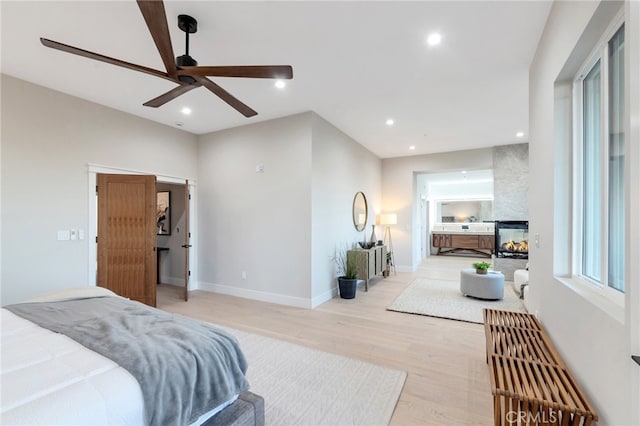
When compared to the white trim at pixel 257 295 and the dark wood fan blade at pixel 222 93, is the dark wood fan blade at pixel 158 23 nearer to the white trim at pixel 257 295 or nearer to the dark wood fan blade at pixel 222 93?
the dark wood fan blade at pixel 222 93

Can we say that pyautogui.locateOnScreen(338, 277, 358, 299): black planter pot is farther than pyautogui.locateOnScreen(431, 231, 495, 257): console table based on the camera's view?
No

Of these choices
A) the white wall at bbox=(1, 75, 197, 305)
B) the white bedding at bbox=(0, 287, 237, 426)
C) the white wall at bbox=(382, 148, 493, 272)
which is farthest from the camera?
the white wall at bbox=(382, 148, 493, 272)

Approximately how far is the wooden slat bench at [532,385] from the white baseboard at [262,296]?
106 inches

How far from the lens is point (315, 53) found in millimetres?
2812

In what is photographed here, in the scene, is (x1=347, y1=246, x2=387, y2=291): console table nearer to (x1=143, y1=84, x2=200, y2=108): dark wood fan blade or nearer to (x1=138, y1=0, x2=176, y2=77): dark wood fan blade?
(x1=143, y1=84, x2=200, y2=108): dark wood fan blade

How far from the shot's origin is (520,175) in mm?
6309

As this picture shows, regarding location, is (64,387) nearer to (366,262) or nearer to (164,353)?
(164,353)

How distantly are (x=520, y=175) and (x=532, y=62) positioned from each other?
4.16m

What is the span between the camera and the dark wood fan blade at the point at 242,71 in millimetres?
2098

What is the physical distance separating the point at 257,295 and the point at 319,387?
2.69 m

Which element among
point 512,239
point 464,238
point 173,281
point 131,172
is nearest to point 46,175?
point 131,172

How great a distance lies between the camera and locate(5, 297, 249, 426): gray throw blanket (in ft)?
4.22

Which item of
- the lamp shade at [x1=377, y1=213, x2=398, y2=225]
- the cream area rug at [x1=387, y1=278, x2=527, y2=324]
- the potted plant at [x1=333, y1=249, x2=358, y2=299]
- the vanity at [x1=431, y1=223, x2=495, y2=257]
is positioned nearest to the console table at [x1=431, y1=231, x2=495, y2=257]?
the vanity at [x1=431, y1=223, x2=495, y2=257]

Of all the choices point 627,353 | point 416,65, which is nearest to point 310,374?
point 627,353
